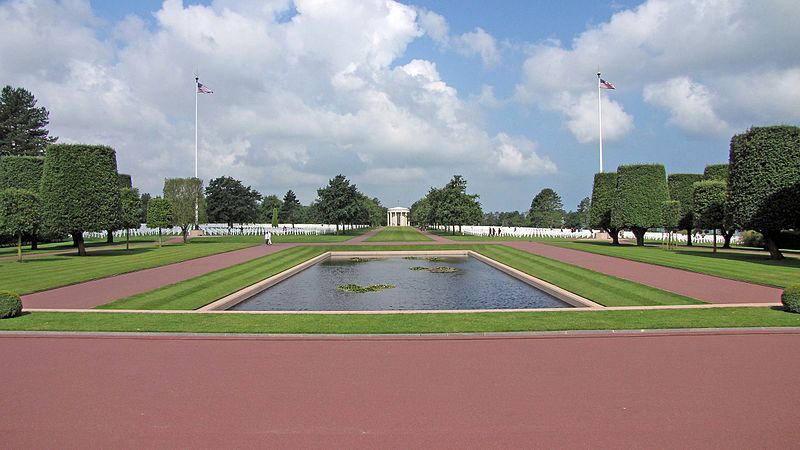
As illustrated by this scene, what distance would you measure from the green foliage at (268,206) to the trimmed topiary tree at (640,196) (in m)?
107

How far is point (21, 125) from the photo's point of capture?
207 feet

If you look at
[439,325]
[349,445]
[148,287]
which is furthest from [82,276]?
[349,445]

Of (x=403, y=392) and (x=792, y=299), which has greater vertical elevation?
(x=792, y=299)

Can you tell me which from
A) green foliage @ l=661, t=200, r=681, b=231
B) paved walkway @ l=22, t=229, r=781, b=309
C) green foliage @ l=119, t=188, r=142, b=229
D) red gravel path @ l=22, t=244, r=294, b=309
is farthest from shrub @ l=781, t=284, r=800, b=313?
green foliage @ l=119, t=188, r=142, b=229

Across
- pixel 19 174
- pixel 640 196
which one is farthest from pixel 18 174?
pixel 640 196

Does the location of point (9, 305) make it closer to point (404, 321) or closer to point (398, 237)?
point (404, 321)

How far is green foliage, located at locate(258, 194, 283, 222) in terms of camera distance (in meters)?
133

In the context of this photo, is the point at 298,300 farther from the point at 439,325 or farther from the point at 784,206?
the point at 784,206

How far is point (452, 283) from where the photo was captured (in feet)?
67.7

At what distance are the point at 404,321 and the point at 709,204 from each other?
3354 cm

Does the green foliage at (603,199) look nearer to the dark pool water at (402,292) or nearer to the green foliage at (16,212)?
the dark pool water at (402,292)

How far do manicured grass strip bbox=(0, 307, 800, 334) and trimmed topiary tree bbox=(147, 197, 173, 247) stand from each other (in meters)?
33.1

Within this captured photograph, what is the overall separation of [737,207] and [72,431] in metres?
31.9

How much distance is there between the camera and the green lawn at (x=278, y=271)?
14.2 m
